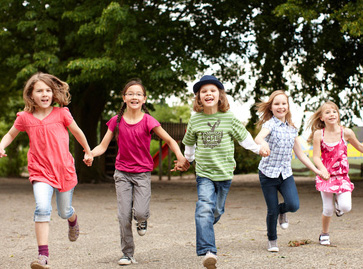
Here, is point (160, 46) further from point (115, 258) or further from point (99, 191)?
point (115, 258)

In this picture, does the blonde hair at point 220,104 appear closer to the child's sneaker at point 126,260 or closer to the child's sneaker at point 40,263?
the child's sneaker at point 126,260

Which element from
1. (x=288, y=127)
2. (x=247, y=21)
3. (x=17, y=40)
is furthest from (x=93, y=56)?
(x=288, y=127)

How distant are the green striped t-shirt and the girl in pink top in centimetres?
158

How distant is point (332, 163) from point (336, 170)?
0.10 metres

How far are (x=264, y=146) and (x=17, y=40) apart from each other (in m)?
13.9

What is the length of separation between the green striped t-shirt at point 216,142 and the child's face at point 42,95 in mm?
1426

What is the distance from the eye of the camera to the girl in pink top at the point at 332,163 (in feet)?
20.8

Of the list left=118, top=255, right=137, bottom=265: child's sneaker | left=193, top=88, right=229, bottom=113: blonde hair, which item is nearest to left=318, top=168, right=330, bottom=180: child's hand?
left=193, top=88, right=229, bottom=113: blonde hair

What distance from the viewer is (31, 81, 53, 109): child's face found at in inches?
202

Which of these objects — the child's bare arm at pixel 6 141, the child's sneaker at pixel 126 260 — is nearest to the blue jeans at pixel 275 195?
the child's sneaker at pixel 126 260

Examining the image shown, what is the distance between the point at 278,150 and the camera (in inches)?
233

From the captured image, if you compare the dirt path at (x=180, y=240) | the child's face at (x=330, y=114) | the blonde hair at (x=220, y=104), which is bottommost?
the dirt path at (x=180, y=240)

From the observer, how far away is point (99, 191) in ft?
52.7

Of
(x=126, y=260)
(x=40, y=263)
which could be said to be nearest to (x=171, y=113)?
(x=126, y=260)
